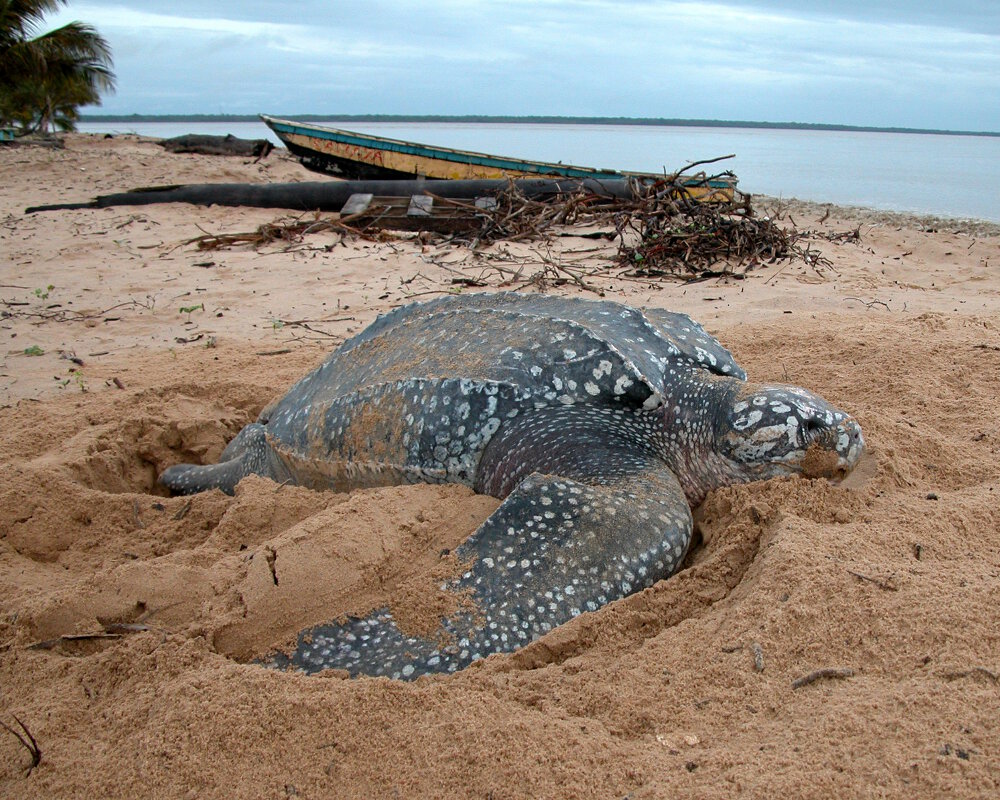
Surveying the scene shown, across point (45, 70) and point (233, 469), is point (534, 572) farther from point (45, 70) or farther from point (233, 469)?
point (45, 70)

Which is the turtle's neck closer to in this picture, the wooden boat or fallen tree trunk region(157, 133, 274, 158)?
the wooden boat

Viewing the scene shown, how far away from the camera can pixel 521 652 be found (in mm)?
1654

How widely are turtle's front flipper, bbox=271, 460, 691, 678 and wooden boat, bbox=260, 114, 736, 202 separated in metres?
7.54

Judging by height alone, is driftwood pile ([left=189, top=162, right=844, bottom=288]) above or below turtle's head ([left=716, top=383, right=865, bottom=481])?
above

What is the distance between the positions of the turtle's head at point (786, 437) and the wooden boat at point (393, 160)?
22.9 ft

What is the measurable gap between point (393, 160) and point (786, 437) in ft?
34.7

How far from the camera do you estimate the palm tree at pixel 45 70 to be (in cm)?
1992

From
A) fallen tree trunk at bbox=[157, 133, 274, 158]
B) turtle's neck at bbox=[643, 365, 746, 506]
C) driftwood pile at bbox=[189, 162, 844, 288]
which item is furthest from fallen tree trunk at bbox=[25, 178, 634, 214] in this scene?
turtle's neck at bbox=[643, 365, 746, 506]

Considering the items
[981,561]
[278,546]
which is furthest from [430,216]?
[981,561]

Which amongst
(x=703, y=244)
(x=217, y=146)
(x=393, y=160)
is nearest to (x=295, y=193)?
(x=393, y=160)

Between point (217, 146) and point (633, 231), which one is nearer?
point (633, 231)

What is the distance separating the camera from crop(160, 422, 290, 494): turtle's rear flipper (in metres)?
2.91

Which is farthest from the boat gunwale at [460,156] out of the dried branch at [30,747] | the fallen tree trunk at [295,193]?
the dried branch at [30,747]

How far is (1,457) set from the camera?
309cm
